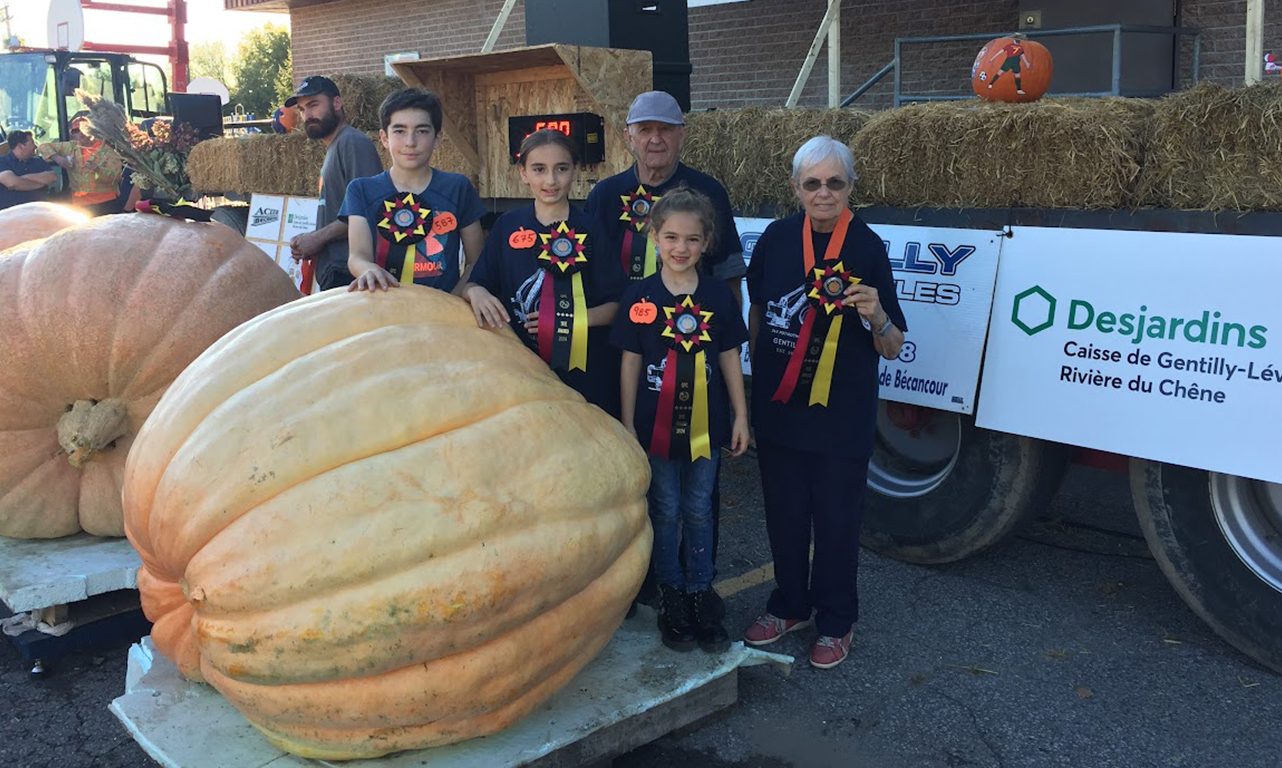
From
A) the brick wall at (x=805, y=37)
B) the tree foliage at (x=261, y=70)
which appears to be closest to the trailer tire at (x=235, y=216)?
the brick wall at (x=805, y=37)

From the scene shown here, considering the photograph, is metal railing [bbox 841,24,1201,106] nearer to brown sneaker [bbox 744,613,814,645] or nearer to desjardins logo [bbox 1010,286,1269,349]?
desjardins logo [bbox 1010,286,1269,349]

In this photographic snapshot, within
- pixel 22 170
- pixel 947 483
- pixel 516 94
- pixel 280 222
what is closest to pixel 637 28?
pixel 516 94

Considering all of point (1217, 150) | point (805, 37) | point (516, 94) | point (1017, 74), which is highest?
point (805, 37)

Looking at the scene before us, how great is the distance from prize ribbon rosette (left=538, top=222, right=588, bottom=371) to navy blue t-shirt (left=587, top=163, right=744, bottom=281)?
0.25 metres

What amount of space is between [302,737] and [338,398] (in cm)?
85

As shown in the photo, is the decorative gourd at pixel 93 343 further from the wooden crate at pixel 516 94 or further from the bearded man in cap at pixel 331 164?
the wooden crate at pixel 516 94

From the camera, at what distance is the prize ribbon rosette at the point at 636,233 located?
3643mm

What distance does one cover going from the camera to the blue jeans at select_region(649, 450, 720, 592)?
354 cm

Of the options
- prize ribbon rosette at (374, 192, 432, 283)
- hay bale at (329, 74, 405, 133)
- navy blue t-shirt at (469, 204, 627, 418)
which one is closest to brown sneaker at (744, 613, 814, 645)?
navy blue t-shirt at (469, 204, 627, 418)

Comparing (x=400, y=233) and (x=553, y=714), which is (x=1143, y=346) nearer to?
(x=553, y=714)

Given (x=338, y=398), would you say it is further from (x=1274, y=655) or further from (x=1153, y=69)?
(x=1153, y=69)

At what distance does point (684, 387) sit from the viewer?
3383 millimetres

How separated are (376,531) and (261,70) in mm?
37927

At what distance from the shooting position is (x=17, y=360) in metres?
3.75
